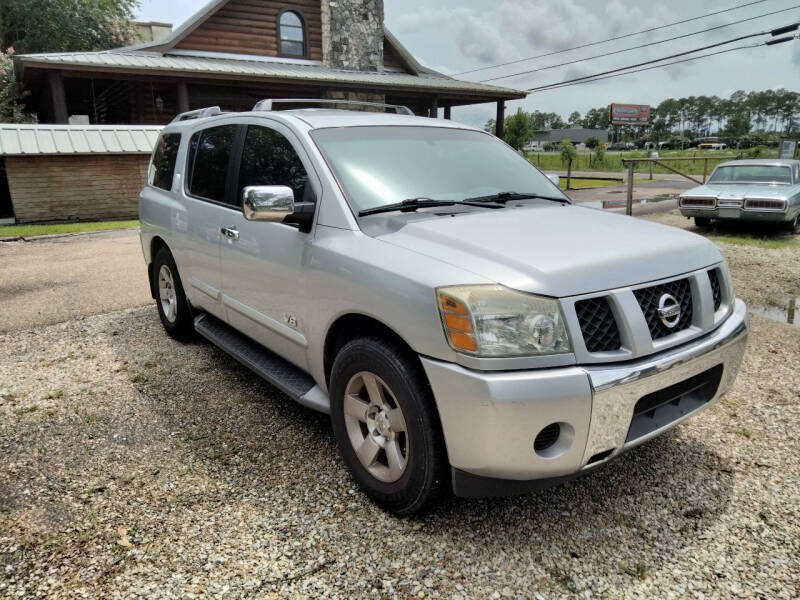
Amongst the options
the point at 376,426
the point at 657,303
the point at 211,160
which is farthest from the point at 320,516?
the point at 211,160

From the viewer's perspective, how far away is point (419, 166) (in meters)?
3.33

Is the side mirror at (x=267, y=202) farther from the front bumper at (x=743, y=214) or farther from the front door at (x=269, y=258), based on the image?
the front bumper at (x=743, y=214)

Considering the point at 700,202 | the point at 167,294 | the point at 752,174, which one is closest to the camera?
the point at 167,294

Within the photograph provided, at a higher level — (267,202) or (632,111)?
(632,111)

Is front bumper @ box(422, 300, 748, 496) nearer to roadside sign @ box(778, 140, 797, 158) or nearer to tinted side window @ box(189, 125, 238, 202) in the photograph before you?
tinted side window @ box(189, 125, 238, 202)

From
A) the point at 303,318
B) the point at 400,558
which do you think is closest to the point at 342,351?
the point at 303,318

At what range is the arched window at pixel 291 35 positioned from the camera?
19859mm

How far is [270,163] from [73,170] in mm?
13141

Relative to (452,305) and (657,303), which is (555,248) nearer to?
(657,303)

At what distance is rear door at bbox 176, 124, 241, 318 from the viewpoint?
392 centimetres

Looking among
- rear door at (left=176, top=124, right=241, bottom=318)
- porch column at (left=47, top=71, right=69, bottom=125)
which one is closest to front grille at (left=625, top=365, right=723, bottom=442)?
rear door at (left=176, top=124, right=241, bottom=318)

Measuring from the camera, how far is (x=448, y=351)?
2.21m

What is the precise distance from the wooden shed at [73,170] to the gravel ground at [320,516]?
11979mm

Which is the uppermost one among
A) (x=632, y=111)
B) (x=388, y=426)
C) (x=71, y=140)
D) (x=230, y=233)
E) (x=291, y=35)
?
(x=632, y=111)
